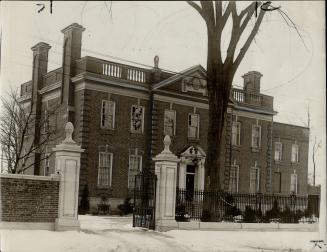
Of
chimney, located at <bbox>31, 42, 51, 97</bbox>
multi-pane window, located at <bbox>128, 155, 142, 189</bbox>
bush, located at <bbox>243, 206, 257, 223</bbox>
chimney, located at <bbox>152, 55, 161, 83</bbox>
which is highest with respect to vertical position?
chimney, located at <bbox>152, 55, 161, 83</bbox>

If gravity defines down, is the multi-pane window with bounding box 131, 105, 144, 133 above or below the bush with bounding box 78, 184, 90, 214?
above

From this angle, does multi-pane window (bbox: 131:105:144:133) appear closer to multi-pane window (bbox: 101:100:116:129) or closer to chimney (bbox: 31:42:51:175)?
multi-pane window (bbox: 101:100:116:129)

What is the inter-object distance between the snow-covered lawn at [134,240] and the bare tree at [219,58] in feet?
5.73

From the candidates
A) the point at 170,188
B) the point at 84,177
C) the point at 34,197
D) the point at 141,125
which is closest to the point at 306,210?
the point at 170,188

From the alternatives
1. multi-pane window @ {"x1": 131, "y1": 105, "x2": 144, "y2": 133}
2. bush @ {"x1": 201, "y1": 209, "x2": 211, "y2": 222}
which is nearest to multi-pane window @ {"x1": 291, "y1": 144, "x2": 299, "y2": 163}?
bush @ {"x1": 201, "y1": 209, "x2": 211, "y2": 222}

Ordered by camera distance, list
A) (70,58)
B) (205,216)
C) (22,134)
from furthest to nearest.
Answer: (205,216), (22,134), (70,58)

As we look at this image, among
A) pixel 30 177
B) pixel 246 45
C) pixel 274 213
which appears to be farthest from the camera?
pixel 274 213

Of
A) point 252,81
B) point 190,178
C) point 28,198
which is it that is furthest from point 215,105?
point 28,198

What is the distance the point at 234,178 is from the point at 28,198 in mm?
6665

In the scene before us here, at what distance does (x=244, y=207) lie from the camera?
14086 mm

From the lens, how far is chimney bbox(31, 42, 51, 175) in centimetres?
986

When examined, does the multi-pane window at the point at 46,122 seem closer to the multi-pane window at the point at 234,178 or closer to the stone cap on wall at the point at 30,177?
the stone cap on wall at the point at 30,177

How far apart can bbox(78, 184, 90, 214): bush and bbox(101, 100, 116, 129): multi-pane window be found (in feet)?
4.81

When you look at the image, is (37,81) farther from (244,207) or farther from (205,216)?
(244,207)
